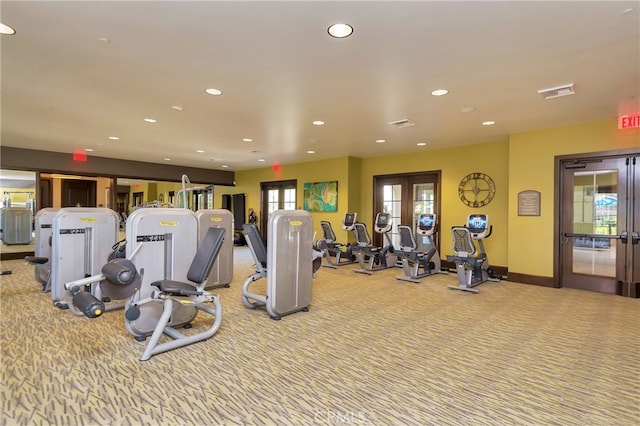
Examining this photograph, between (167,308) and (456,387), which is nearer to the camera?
(456,387)

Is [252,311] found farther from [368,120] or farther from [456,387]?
[368,120]

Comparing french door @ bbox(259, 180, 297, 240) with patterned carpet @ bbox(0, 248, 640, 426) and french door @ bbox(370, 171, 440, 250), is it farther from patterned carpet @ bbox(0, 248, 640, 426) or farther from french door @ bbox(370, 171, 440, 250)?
patterned carpet @ bbox(0, 248, 640, 426)

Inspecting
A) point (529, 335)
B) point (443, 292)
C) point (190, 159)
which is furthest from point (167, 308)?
point (190, 159)

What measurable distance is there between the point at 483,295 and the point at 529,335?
1.81 m

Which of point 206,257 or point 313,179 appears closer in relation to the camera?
point 206,257

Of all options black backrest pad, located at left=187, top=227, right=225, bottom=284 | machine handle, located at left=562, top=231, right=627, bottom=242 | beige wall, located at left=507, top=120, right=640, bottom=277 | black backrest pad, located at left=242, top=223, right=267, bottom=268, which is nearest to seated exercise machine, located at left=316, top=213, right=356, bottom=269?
beige wall, located at left=507, top=120, right=640, bottom=277

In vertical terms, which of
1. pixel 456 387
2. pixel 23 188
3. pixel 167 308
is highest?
pixel 23 188

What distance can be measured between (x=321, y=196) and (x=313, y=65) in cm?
648

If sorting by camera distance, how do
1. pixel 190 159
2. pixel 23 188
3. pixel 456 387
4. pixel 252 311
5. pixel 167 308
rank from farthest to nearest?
1. pixel 23 188
2. pixel 190 159
3. pixel 252 311
4. pixel 167 308
5. pixel 456 387

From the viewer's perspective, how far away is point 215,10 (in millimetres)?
2531

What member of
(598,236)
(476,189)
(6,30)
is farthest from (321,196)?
(6,30)

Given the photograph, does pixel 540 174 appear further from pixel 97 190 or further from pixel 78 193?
pixel 78 193

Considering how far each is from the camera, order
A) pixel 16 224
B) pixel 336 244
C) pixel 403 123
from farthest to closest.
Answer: pixel 16 224 < pixel 336 244 < pixel 403 123

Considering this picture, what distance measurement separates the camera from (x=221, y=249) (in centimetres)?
557
